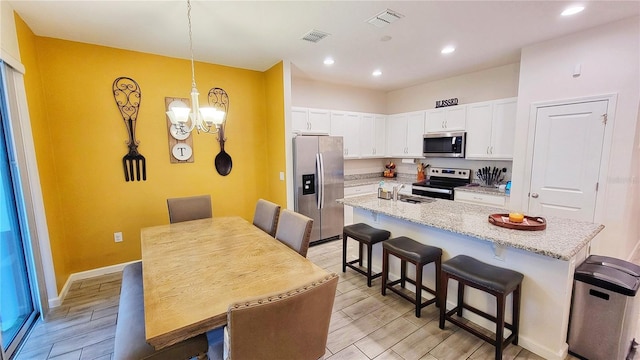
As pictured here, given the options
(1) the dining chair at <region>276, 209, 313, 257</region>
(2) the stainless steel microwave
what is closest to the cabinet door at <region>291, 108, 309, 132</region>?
(2) the stainless steel microwave

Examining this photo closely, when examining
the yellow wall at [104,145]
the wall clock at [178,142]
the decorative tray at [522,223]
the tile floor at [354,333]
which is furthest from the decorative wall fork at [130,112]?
the decorative tray at [522,223]

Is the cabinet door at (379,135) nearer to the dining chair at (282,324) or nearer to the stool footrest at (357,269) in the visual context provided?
the stool footrest at (357,269)

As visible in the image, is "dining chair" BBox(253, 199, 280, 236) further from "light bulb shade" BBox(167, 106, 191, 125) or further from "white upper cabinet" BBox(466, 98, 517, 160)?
"white upper cabinet" BBox(466, 98, 517, 160)

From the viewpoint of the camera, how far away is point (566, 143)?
2.98 metres

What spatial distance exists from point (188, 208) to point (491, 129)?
14.1 feet

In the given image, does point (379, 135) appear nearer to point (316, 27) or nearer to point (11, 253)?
point (316, 27)

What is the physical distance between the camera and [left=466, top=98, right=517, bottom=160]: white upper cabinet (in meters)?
3.78

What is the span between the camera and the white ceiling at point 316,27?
2.31m

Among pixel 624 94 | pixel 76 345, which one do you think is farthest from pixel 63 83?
pixel 624 94

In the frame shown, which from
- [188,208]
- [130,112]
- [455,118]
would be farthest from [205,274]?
[455,118]

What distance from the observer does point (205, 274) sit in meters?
1.64

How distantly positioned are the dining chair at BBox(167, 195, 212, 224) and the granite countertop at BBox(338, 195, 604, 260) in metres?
1.72

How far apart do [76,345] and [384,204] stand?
2.93 m

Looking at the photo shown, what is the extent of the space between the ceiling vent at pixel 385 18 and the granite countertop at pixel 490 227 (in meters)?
1.82
